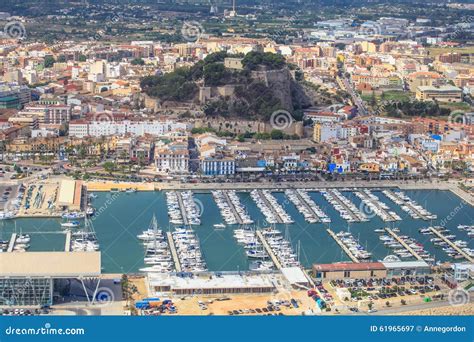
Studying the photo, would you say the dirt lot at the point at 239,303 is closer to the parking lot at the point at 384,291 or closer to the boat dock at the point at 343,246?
the parking lot at the point at 384,291

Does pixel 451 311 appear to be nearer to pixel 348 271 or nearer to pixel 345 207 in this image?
pixel 348 271

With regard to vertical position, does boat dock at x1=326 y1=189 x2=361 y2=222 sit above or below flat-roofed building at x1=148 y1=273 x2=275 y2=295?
below

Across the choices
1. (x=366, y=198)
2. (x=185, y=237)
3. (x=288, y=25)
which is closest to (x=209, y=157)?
(x=366, y=198)

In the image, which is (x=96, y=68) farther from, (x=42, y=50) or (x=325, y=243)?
(x=325, y=243)

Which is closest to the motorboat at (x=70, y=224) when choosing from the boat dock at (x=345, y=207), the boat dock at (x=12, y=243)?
the boat dock at (x=12, y=243)

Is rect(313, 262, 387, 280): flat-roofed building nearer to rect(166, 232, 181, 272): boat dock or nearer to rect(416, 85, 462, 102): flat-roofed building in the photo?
rect(166, 232, 181, 272): boat dock

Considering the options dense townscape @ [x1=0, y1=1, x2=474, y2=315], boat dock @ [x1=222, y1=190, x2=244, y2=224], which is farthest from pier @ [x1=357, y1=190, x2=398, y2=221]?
boat dock @ [x1=222, y1=190, x2=244, y2=224]
